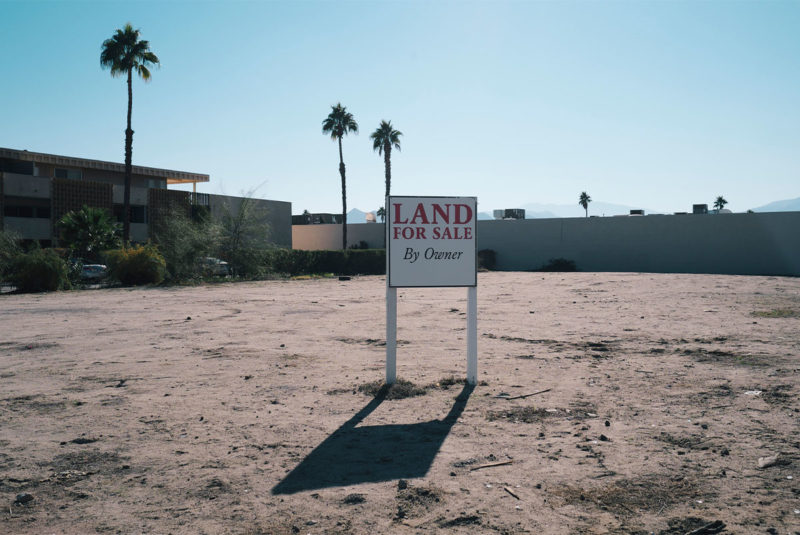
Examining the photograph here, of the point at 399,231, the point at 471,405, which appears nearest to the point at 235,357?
the point at 399,231

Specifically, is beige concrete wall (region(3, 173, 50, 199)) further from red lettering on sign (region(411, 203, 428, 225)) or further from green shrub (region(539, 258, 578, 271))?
red lettering on sign (region(411, 203, 428, 225))

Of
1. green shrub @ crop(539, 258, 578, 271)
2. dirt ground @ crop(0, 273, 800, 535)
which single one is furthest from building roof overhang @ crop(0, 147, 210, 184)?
dirt ground @ crop(0, 273, 800, 535)

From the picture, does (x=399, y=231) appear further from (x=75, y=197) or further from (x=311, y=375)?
(x=75, y=197)

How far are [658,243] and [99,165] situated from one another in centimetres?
4239

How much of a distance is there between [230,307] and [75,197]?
→ 29845mm

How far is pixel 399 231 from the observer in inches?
284

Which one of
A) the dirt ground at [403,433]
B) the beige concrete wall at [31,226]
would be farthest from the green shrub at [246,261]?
the dirt ground at [403,433]

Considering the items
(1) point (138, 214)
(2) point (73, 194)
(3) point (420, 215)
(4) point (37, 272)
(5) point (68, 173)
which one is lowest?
(4) point (37, 272)

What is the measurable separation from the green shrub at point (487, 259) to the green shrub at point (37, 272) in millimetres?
31456

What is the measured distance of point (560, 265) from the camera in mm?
46188

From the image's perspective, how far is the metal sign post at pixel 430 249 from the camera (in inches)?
283

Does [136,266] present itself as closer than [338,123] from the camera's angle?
Yes

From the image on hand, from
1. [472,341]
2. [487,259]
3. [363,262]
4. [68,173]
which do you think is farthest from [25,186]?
[472,341]

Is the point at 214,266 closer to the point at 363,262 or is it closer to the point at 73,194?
the point at 363,262
